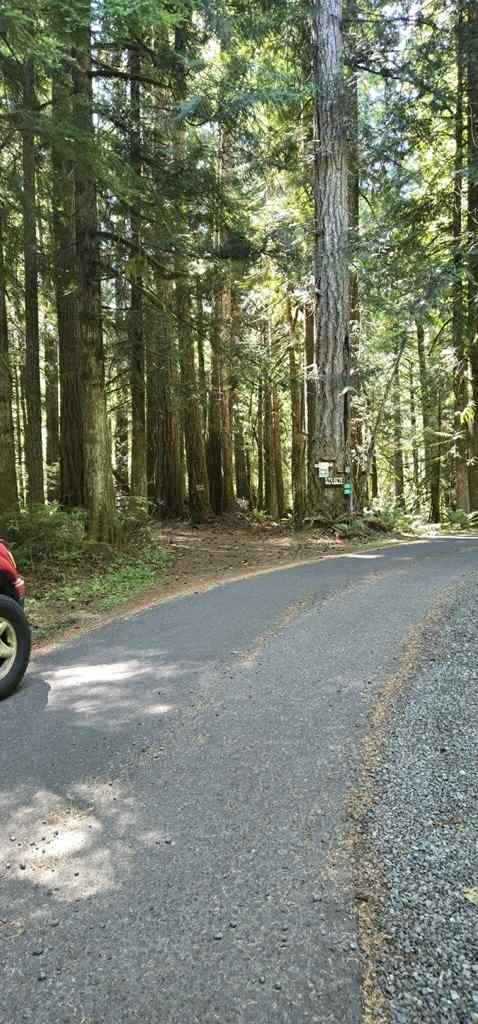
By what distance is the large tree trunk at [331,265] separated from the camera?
499 inches

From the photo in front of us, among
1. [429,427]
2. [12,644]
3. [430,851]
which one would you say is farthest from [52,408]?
[430,851]

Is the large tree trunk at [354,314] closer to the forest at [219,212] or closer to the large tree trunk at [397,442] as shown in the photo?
the forest at [219,212]

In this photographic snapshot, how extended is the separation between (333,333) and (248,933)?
12.7m

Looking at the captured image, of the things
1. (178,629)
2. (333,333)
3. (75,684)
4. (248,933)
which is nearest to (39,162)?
(333,333)

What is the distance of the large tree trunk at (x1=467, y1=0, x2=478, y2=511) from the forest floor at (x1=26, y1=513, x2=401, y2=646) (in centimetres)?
570

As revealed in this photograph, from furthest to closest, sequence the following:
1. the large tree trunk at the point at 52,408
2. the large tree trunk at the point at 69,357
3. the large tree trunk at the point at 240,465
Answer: the large tree trunk at the point at 240,465 → the large tree trunk at the point at 52,408 → the large tree trunk at the point at 69,357

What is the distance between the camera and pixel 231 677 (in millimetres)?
4344

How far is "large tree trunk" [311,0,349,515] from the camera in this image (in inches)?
499

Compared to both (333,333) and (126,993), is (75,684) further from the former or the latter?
(333,333)

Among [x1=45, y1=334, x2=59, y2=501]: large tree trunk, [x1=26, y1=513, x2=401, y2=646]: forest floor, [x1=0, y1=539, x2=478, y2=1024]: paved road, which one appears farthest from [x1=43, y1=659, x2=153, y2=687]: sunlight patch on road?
[x1=45, y1=334, x2=59, y2=501]: large tree trunk

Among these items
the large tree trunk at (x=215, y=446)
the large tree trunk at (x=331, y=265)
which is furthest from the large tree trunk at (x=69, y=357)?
the large tree trunk at (x=215, y=446)

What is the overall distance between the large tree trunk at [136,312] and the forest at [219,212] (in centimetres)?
7

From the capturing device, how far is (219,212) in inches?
465

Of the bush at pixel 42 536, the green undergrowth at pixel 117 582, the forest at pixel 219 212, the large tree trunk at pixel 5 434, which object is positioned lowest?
the green undergrowth at pixel 117 582
